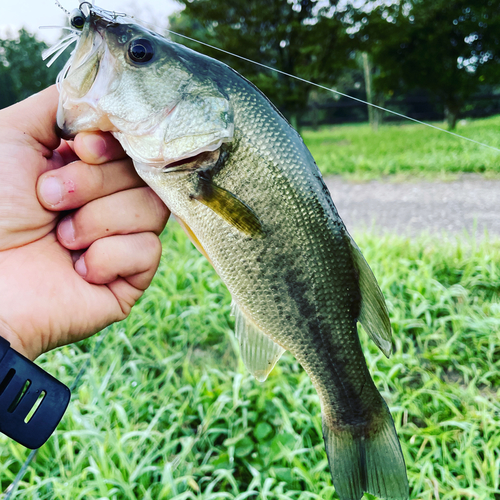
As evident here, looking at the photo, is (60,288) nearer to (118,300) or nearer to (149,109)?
(118,300)

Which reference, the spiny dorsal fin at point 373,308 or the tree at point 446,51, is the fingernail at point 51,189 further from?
the tree at point 446,51

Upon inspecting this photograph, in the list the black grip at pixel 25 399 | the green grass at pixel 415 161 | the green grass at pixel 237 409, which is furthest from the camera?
the green grass at pixel 415 161

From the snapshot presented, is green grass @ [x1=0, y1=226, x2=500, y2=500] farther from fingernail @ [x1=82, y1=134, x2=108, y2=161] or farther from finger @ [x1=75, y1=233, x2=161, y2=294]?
fingernail @ [x1=82, y1=134, x2=108, y2=161]

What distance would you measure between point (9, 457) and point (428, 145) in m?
10.1

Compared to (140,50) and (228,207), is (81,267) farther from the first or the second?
(140,50)

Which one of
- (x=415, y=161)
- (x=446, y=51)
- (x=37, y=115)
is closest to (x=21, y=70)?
(x=415, y=161)

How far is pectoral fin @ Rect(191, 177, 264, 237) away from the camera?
1109 mm

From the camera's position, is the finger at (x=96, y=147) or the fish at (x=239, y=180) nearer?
the fish at (x=239, y=180)

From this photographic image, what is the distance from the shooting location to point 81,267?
1335 mm

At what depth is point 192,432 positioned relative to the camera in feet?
7.21

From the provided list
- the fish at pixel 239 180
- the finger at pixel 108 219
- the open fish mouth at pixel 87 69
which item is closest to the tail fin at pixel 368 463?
the fish at pixel 239 180

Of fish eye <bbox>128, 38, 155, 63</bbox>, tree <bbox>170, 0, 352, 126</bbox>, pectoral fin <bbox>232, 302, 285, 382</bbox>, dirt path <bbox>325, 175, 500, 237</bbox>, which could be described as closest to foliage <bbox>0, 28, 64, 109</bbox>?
tree <bbox>170, 0, 352, 126</bbox>

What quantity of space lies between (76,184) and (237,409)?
1.61 m

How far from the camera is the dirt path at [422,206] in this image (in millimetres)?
4836
